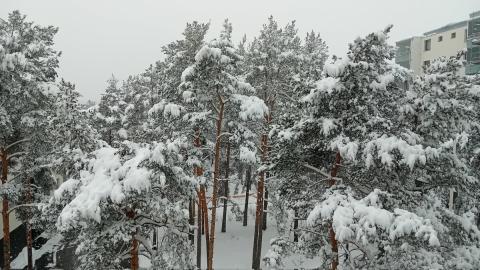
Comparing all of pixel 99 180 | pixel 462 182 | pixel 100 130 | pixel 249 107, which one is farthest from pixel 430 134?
pixel 100 130

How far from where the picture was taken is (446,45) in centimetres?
4703

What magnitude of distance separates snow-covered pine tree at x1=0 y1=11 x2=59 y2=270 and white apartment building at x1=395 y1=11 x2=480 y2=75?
1389 inches

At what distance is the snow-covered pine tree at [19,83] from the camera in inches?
574

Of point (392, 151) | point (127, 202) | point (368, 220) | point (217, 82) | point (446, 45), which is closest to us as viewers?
point (368, 220)

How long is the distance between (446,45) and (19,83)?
46865mm

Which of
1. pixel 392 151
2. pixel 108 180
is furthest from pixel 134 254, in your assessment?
pixel 392 151

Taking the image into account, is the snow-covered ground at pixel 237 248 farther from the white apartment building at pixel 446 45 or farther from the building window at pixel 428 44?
the building window at pixel 428 44

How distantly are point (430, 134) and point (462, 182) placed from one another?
1514mm

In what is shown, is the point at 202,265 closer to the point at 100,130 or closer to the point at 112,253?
the point at 100,130

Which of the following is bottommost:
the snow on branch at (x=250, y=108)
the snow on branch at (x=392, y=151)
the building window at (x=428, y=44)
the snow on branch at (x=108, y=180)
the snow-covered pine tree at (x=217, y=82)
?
the snow on branch at (x=108, y=180)

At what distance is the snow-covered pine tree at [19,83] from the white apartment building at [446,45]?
116 ft

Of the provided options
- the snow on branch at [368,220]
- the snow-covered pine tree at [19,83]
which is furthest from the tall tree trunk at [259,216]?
the snow on branch at [368,220]

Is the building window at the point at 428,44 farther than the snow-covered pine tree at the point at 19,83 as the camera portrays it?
Yes

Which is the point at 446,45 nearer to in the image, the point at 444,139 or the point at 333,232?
the point at 444,139
